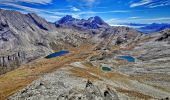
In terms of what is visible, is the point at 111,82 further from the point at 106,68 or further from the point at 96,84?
the point at 106,68

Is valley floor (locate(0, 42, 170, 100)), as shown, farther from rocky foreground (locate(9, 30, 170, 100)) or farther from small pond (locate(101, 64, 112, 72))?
small pond (locate(101, 64, 112, 72))

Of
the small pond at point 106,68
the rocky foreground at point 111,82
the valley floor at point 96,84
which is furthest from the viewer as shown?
the small pond at point 106,68

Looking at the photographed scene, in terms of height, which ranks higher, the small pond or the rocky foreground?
the rocky foreground

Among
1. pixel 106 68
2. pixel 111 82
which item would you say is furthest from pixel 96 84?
pixel 106 68

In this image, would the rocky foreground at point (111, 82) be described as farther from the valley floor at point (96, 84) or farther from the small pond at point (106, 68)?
the small pond at point (106, 68)

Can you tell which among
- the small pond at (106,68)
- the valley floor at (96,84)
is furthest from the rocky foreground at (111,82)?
the small pond at (106,68)

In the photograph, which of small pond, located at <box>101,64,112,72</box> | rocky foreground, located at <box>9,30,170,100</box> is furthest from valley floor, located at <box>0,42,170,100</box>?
small pond, located at <box>101,64,112,72</box>

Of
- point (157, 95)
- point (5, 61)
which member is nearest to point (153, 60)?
point (157, 95)

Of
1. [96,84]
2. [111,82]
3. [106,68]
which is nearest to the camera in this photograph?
[96,84]

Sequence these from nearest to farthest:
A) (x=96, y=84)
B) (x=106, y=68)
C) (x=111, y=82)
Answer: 1. (x=96, y=84)
2. (x=111, y=82)
3. (x=106, y=68)

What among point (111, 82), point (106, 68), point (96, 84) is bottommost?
point (106, 68)

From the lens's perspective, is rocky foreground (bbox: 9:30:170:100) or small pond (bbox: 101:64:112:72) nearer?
rocky foreground (bbox: 9:30:170:100)

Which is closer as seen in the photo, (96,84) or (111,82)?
(96,84)

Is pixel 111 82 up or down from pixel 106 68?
up
